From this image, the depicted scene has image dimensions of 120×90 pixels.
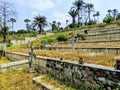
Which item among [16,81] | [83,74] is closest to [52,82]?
[83,74]

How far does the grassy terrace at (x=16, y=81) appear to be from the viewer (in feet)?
24.9

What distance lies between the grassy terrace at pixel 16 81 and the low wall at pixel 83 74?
0.82 meters

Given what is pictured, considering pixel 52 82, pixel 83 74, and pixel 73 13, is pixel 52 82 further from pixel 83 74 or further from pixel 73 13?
pixel 73 13

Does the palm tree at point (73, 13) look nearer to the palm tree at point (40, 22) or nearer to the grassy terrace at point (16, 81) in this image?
the palm tree at point (40, 22)

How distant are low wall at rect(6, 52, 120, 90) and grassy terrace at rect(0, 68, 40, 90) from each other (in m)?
0.82

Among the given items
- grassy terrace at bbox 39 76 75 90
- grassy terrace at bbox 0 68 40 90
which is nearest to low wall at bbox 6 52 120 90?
grassy terrace at bbox 39 76 75 90

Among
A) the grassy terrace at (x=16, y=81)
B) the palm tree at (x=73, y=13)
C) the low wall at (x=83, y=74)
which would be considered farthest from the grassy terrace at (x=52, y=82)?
the palm tree at (x=73, y=13)

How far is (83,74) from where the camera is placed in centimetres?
557

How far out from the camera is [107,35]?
1639 cm

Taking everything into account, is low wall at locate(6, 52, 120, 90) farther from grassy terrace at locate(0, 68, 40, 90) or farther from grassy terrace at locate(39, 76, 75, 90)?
grassy terrace at locate(0, 68, 40, 90)

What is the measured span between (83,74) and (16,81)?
376 centimetres

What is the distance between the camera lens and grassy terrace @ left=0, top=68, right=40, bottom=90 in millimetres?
7599

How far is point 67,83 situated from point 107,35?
10708 mm

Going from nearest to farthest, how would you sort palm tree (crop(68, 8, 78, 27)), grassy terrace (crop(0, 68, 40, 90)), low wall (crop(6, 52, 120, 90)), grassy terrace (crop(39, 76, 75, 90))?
low wall (crop(6, 52, 120, 90)), grassy terrace (crop(39, 76, 75, 90)), grassy terrace (crop(0, 68, 40, 90)), palm tree (crop(68, 8, 78, 27))
